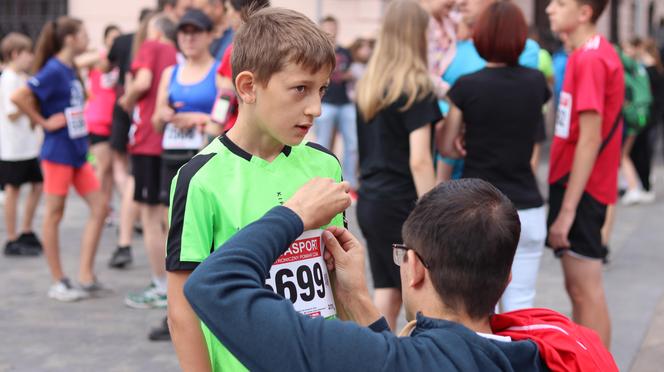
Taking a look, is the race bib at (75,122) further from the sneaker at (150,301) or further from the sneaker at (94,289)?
the sneaker at (150,301)

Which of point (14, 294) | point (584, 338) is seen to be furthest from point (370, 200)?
point (14, 294)

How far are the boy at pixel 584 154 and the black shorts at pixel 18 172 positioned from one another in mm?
5063

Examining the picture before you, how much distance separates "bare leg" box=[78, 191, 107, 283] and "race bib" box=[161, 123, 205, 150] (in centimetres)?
120

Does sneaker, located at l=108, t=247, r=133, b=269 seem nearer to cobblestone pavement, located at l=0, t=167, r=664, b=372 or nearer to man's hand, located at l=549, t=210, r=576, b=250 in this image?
cobblestone pavement, located at l=0, t=167, r=664, b=372

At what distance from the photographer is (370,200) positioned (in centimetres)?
434

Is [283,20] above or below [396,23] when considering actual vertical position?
above

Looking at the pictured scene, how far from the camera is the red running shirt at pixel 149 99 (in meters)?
5.99

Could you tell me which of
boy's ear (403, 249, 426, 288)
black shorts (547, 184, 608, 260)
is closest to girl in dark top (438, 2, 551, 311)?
black shorts (547, 184, 608, 260)

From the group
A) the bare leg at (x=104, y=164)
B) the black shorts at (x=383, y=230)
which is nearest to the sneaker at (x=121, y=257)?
the bare leg at (x=104, y=164)

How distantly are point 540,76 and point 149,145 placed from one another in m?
2.88

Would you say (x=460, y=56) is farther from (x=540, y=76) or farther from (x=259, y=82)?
(x=259, y=82)

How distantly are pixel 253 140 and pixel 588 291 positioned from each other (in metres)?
2.68

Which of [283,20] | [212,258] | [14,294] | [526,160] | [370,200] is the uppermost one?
[283,20]

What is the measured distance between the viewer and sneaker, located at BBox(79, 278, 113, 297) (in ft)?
20.8
